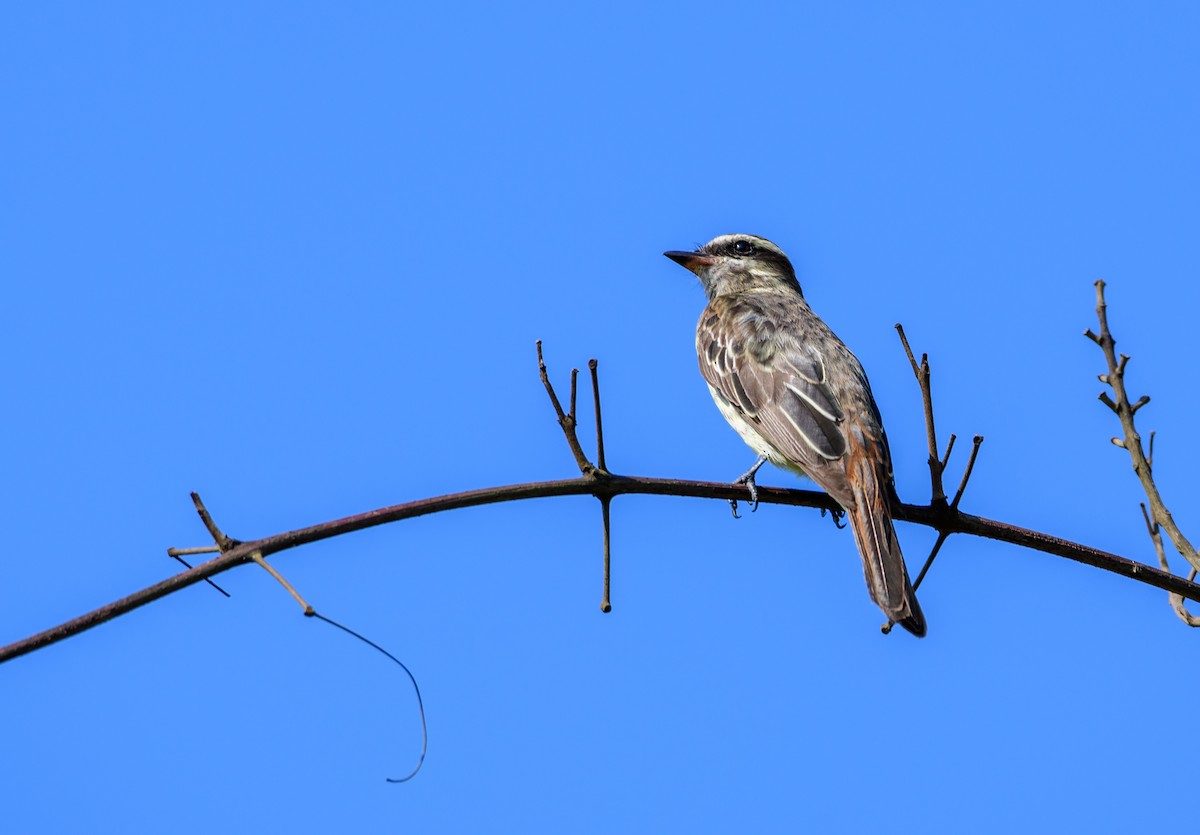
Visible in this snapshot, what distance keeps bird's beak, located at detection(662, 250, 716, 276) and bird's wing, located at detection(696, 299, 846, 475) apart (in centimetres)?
109

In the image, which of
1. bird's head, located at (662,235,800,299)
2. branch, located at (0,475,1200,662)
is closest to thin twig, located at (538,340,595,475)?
branch, located at (0,475,1200,662)

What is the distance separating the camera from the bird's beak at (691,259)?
10938mm

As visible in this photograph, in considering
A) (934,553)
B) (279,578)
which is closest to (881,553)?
(934,553)

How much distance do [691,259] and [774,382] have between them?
2.74 metres

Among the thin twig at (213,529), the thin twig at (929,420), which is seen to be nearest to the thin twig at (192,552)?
the thin twig at (213,529)

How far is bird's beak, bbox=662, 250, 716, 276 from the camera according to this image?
35.9 feet

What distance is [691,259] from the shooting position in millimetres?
10961

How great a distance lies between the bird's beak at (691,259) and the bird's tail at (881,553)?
3.93 meters

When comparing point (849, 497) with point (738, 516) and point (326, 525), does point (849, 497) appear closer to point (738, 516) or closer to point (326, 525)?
point (738, 516)

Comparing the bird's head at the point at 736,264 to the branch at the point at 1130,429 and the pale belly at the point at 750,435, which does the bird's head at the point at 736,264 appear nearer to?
the pale belly at the point at 750,435

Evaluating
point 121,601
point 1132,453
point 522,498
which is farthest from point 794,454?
point 121,601

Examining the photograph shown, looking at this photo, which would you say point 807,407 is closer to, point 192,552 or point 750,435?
point 750,435

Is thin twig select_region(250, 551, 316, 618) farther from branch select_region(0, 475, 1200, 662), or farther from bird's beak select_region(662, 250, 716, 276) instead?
bird's beak select_region(662, 250, 716, 276)

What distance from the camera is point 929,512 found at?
5.80 metres
